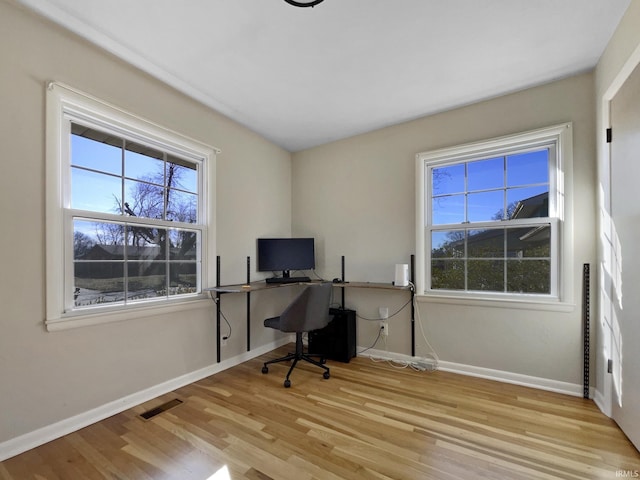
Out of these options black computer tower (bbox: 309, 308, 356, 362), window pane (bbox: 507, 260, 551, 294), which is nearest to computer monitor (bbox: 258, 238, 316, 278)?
black computer tower (bbox: 309, 308, 356, 362)

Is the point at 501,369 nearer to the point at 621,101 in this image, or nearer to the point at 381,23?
the point at 621,101

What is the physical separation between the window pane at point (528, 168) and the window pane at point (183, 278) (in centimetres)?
316

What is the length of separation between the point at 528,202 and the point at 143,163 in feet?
11.4

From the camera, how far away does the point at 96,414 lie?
6.59ft

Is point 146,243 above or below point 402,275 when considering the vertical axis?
above

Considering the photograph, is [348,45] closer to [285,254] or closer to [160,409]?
[285,254]

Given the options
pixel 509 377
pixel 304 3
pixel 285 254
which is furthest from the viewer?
pixel 285 254

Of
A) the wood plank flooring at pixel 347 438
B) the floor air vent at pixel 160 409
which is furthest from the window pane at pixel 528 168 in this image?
the floor air vent at pixel 160 409

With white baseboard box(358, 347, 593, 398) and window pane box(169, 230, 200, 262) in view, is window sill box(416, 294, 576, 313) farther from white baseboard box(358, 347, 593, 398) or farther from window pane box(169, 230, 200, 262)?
window pane box(169, 230, 200, 262)

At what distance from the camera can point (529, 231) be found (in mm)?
2607

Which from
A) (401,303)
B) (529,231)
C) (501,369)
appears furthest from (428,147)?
(501,369)

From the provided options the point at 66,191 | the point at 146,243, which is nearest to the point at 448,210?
the point at 146,243

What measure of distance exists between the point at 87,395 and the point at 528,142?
406 centimetres

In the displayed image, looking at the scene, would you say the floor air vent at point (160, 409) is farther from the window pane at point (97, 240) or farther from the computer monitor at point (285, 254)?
the computer monitor at point (285, 254)
